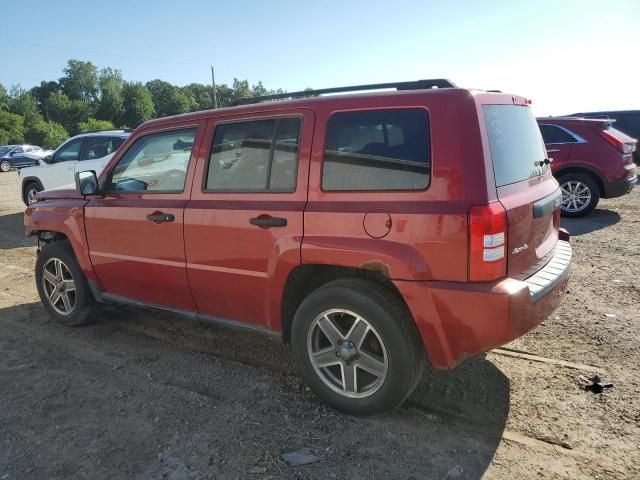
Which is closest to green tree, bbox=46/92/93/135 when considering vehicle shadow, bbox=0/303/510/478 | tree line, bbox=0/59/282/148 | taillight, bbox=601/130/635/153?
tree line, bbox=0/59/282/148

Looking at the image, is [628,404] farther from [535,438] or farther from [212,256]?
[212,256]

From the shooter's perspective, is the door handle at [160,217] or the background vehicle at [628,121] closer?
the door handle at [160,217]

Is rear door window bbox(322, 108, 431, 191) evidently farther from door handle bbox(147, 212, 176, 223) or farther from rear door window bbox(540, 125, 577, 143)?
rear door window bbox(540, 125, 577, 143)

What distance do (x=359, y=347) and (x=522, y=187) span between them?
1.37 m

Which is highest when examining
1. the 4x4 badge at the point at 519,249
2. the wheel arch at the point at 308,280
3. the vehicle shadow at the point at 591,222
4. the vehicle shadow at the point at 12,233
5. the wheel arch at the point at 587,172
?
the 4x4 badge at the point at 519,249

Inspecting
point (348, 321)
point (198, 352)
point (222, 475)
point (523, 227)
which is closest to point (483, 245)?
point (523, 227)

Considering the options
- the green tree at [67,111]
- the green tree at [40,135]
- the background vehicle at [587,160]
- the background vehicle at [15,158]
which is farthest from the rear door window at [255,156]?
the green tree at [67,111]

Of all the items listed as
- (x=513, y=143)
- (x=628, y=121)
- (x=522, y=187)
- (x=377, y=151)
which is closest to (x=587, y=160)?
(x=628, y=121)

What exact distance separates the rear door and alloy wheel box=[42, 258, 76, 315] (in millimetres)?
3891

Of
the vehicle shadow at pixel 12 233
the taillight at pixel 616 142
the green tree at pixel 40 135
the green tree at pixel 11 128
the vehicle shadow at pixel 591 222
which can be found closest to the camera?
the vehicle shadow at pixel 591 222

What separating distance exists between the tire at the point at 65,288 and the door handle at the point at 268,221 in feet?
7.48

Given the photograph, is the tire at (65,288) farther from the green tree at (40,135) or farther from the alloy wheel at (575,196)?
the green tree at (40,135)

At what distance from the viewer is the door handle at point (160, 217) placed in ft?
12.0

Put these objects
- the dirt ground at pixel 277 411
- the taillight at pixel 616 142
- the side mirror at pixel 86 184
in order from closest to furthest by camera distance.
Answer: the dirt ground at pixel 277 411 < the side mirror at pixel 86 184 < the taillight at pixel 616 142
